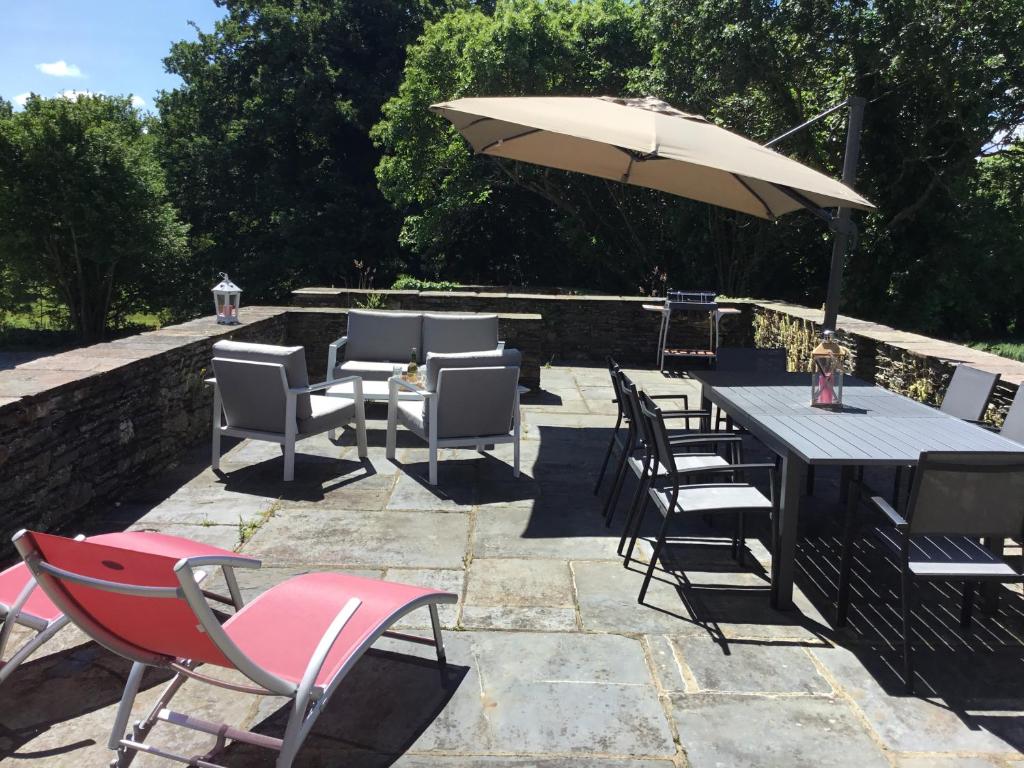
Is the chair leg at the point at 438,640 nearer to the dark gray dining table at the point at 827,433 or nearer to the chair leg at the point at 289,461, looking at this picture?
the dark gray dining table at the point at 827,433

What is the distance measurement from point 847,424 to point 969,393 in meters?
1.07

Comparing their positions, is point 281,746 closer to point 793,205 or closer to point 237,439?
point 237,439

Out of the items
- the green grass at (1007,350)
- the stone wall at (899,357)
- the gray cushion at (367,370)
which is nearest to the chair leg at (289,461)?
the gray cushion at (367,370)

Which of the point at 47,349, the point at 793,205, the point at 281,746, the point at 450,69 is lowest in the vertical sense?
the point at 47,349

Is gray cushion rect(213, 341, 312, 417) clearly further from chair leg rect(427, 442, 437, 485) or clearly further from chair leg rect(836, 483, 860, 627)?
chair leg rect(836, 483, 860, 627)

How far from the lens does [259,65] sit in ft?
80.5

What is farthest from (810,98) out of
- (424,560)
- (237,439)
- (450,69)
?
(424,560)

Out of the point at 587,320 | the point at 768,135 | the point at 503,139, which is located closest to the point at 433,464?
the point at 503,139

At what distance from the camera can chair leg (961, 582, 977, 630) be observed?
9.98 ft

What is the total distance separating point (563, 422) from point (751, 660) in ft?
11.7

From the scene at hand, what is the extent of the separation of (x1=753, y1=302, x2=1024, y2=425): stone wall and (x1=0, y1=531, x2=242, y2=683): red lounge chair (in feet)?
12.9

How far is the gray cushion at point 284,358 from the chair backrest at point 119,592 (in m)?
2.56

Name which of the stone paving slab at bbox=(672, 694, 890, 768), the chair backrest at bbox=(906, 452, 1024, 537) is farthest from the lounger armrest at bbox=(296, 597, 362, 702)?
the chair backrest at bbox=(906, 452, 1024, 537)

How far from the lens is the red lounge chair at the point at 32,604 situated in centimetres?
226
